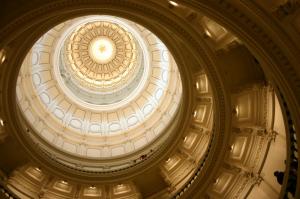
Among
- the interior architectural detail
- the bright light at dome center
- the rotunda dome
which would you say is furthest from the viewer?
the bright light at dome center

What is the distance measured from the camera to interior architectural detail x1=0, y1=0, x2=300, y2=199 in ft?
43.5

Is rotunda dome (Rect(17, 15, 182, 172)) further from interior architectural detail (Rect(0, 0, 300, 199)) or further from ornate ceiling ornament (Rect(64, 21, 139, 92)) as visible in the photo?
interior architectural detail (Rect(0, 0, 300, 199))

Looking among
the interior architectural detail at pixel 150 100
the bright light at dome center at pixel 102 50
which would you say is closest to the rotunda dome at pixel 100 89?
the bright light at dome center at pixel 102 50

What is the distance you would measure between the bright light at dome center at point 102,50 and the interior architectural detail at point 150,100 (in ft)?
0.32

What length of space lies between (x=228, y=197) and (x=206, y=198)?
1.26 metres

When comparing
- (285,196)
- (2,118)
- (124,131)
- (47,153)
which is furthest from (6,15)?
(124,131)

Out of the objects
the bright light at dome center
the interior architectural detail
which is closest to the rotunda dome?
the bright light at dome center

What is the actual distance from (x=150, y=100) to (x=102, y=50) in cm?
701

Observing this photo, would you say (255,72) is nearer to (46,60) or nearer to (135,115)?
(135,115)

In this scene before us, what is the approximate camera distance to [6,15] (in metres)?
13.8

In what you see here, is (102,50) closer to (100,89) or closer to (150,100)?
(100,89)

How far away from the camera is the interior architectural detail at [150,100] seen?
13.3m

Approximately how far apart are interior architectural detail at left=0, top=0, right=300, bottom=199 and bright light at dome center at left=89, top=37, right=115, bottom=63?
10 centimetres

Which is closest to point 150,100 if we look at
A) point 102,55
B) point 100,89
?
point 100,89
